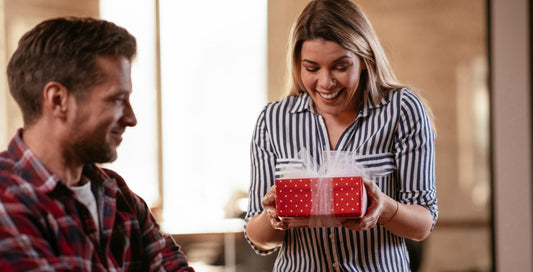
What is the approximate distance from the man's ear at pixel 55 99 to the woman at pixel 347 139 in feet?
2.26

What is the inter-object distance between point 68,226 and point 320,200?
26.9 inches

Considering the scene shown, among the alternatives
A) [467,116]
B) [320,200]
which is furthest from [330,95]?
[467,116]

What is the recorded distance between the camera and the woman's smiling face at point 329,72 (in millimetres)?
1887

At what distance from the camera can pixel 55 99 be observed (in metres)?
1.38

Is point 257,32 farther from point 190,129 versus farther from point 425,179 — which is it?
point 425,179

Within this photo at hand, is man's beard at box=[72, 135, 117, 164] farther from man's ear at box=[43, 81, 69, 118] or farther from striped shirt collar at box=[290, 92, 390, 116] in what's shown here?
striped shirt collar at box=[290, 92, 390, 116]

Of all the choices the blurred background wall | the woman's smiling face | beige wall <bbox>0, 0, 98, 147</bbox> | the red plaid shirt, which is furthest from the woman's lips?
beige wall <bbox>0, 0, 98, 147</bbox>

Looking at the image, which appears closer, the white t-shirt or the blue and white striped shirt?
the white t-shirt

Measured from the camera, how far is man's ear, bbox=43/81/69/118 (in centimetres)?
137

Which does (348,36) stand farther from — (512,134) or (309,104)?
(512,134)

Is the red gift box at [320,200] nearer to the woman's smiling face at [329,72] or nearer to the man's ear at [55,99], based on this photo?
the woman's smiling face at [329,72]

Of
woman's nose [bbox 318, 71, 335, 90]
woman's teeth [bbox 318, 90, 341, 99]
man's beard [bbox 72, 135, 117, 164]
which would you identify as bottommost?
man's beard [bbox 72, 135, 117, 164]

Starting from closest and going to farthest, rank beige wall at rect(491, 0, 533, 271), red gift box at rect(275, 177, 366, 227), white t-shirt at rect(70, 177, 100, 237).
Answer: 1. white t-shirt at rect(70, 177, 100, 237)
2. red gift box at rect(275, 177, 366, 227)
3. beige wall at rect(491, 0, 533, 271)

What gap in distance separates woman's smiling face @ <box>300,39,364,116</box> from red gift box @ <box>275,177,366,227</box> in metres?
0.29
